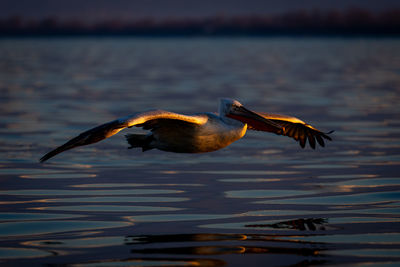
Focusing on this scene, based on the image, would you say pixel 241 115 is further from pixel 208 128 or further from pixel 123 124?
pixel 123 124

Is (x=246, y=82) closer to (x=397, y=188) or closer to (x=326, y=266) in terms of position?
(x=397, y=188)

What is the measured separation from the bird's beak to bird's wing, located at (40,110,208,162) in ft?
1.40

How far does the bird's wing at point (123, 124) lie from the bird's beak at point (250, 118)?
427mm

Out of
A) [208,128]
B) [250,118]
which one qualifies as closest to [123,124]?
[208,128]

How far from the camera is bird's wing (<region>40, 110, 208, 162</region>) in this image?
9.09m

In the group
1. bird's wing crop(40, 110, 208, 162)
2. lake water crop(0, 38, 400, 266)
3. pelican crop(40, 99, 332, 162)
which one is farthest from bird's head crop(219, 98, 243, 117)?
lake water crop(0, 38, 400, 266)

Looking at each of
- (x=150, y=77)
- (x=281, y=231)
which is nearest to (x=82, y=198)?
(x=281, y=231)

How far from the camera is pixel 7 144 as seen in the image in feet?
50.1

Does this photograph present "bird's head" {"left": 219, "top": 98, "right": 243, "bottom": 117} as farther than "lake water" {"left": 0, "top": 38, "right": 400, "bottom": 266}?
Yes

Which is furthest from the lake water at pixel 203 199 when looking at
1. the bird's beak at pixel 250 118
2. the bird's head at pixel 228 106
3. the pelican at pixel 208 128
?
the bird's head at pixel 228 106

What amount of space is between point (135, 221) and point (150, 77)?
29.3 meters

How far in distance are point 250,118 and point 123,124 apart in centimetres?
241

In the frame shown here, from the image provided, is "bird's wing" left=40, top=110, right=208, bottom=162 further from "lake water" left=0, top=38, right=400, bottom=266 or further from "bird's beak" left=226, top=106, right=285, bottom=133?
"lake water" left=0, top=38, right=400, bottom=266

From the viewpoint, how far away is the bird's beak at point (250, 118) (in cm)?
1097
